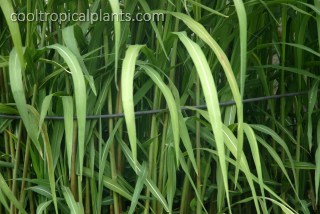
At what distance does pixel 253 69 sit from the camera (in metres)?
1.32

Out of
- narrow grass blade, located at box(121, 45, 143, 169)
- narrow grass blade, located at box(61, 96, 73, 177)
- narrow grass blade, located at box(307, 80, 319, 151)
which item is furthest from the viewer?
narrow grass blade, located at box(307, 80, 319, 151)

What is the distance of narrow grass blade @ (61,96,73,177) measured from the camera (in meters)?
1.09

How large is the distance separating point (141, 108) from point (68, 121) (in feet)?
0.80

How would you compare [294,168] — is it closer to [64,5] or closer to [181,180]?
[181,180]

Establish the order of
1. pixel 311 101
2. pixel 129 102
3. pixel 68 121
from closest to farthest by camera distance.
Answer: pixel 129 102
pixel 68 121
pixel 311 101

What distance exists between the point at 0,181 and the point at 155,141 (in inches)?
11.2

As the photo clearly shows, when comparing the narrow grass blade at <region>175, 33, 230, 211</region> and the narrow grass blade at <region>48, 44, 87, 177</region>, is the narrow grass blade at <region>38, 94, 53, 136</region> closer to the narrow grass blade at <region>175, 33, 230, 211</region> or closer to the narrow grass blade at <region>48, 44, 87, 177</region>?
the narrow grass blade at <region>48, 44, 87, 177</region>

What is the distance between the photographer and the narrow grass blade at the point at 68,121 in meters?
1.09

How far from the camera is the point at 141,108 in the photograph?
1316mm

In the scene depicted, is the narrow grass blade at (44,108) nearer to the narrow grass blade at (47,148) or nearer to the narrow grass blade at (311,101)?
the narrow grass blade at (47,148)

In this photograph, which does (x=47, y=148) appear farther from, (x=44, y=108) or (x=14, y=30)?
(x=14, y=30)

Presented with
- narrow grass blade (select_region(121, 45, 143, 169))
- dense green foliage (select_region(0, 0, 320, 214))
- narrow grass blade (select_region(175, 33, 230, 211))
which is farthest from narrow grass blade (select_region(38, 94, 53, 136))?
narrow grass blade (select_region(175, 33, 230, 211))

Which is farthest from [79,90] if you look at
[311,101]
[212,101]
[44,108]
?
[311,101]

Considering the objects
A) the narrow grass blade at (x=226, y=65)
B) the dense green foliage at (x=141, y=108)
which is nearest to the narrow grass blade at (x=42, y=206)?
the dense green foliage at (x=141, y=108)
